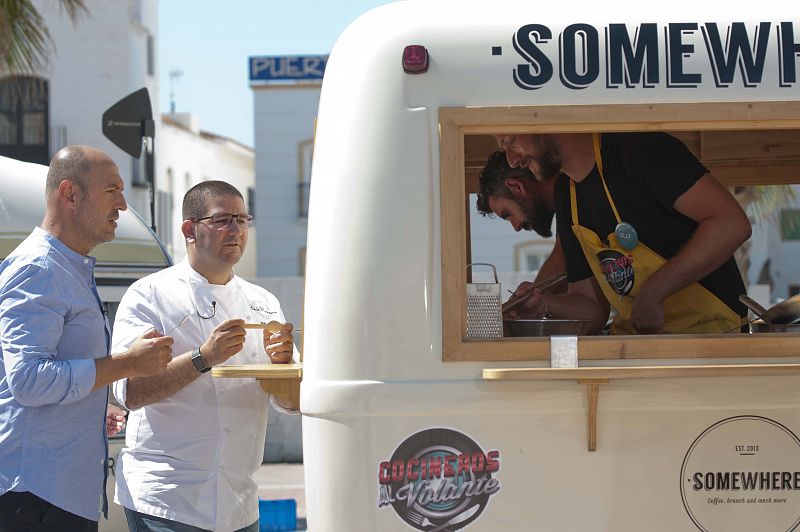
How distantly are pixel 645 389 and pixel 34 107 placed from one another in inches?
923

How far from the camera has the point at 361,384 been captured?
9.46 feet

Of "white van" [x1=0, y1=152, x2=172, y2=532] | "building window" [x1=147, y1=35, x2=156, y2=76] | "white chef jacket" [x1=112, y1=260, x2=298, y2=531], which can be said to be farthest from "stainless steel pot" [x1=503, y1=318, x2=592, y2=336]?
"building window" [x1=147, y1=35, x2=156, y2=76]

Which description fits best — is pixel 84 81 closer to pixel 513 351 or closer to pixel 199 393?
pixel 199 393

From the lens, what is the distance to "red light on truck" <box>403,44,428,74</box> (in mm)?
2953

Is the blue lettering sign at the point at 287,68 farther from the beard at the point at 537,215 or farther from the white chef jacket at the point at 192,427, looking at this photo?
the white chef jacket at the point at 192,427

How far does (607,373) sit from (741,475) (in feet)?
1.56

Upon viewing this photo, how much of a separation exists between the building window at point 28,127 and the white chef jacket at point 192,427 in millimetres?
21757

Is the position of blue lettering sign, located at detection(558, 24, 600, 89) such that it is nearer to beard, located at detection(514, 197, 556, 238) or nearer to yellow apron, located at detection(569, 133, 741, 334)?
yellow apron, located at detection(569, 133, 741, 334)

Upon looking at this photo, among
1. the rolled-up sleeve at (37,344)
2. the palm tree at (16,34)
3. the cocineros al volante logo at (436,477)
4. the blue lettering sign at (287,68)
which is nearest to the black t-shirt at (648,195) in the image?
the cocineros al volante logo at (436,477)

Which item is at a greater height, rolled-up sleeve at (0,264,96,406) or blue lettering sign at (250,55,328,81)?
blue lettering sign at (250,55,328,81)

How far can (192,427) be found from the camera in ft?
11.6

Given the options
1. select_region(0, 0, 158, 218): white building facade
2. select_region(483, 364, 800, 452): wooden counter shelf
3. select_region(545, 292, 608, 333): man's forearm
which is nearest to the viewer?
select_region(483, 364, 800, 452): wooden counter shelf

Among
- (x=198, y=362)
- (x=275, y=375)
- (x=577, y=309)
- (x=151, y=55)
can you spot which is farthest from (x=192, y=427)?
(x=151, y=55)

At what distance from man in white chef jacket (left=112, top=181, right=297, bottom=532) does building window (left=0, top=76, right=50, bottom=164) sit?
71.3 ft
